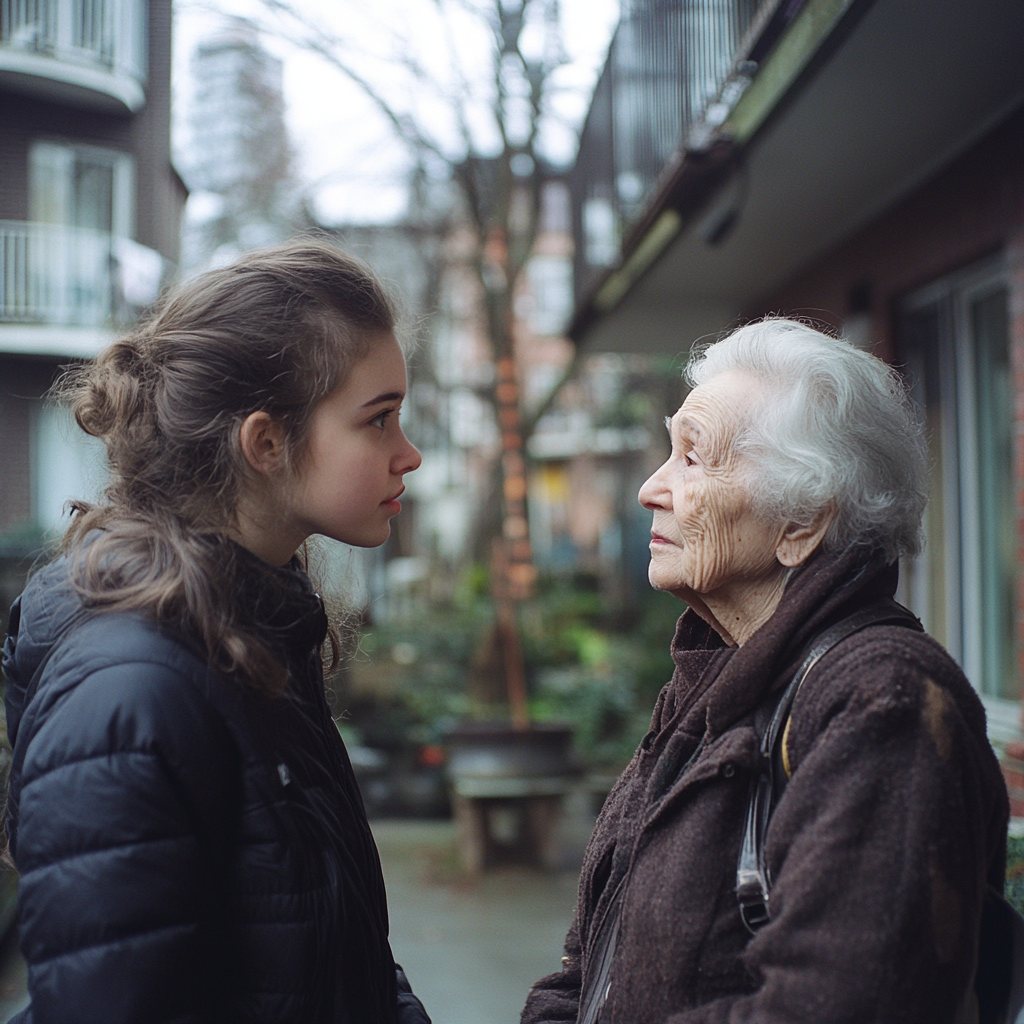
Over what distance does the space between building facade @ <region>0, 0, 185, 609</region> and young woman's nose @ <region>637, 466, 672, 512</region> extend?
1.66 meters

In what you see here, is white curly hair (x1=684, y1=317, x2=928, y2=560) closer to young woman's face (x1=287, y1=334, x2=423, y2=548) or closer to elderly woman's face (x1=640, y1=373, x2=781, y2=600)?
elderly woman's face (x1=640, y1=373, x2=781, y2=600)

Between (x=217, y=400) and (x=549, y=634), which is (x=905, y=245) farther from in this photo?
(x=549, y=634)

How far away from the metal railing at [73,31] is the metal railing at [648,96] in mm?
2221

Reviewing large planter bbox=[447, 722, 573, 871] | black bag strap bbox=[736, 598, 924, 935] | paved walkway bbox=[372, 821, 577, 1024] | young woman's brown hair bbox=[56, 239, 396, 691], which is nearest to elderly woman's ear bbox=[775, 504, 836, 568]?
black bag strap bbox=[736, 598, 924, 935]

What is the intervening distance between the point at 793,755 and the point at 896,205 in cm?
382

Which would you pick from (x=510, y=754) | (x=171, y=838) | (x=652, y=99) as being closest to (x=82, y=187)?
(x=171, y=838)

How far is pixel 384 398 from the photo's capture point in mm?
1468

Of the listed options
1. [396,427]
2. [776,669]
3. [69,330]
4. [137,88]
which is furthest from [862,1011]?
[137,88]

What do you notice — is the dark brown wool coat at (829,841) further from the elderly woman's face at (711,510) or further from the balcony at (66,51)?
the balcony at (66,51)

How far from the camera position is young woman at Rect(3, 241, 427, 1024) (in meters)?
1.04

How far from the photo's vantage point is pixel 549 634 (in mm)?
11508

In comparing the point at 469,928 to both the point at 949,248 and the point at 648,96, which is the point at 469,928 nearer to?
the point at 949,248

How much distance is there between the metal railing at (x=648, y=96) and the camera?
386 cm

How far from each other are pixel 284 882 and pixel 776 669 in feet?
2.42
